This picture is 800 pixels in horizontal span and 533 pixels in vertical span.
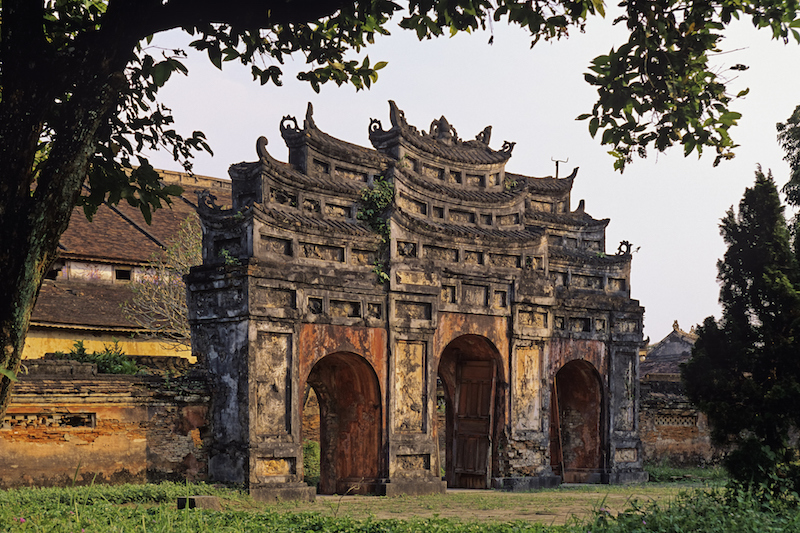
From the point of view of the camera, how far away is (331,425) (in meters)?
17.1

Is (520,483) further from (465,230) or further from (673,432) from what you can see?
(673,432)

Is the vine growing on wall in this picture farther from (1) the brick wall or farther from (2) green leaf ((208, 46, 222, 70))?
(2) green leaf ((208, 46, 222, 70))

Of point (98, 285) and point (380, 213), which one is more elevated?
point (380, 213)

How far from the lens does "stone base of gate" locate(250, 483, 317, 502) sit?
1414 cm

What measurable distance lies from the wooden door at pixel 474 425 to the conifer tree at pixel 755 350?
23.0 feet

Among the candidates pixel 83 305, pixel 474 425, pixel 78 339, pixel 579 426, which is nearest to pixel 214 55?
pixel 474 425

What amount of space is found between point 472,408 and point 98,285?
1137 cm

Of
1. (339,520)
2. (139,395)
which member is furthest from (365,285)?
(339,520)

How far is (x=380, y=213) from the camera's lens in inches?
667

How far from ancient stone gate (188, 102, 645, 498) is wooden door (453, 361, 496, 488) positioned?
0.14 feet

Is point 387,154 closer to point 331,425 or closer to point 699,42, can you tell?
point 331,425

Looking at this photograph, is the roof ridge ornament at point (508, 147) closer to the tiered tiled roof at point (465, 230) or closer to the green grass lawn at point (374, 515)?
the tiered tiled roof at point (465, 230)

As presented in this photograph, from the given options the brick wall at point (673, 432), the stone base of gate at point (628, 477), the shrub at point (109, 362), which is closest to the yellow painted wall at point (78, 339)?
the shrub at point (109, 362)

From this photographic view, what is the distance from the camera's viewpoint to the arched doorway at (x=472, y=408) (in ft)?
59.8
